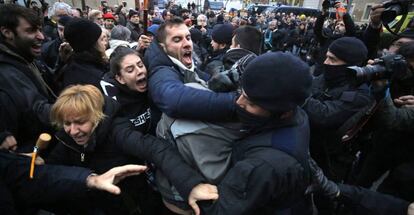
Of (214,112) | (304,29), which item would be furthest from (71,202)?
(304,29)

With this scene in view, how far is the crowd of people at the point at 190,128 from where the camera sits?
Answer: 4.09 feet

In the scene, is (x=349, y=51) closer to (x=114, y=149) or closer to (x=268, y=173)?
(x=268, y=173)

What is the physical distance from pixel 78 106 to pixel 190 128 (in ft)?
2.68

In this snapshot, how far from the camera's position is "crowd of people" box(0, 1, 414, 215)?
1248 millimetres

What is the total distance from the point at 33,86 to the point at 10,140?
68 cm

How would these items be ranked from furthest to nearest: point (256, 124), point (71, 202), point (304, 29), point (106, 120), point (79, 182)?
1. point (304, 29)
2. point (71, 202)
3. point (106, 120)
4. point (79, 182)
5. point (256, 124)

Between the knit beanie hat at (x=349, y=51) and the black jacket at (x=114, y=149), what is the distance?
5.72 feet

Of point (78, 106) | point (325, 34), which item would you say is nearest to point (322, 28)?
point (325, 34)

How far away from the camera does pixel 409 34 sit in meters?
3.48

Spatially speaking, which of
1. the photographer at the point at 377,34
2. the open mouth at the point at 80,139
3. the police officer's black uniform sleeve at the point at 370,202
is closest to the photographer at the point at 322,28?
the photographer at the point at 377,34

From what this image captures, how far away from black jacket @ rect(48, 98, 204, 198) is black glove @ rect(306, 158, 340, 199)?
86 centimetres

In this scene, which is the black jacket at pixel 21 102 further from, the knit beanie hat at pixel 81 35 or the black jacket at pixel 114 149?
the knit beanie hat at pixel 81 35

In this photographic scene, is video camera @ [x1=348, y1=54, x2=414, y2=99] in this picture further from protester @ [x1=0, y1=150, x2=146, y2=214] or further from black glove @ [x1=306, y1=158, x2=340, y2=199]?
protester @ [x1=0, y1=150, x2=146, y2=214]

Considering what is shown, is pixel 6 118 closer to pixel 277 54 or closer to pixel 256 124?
pixel 256 124
